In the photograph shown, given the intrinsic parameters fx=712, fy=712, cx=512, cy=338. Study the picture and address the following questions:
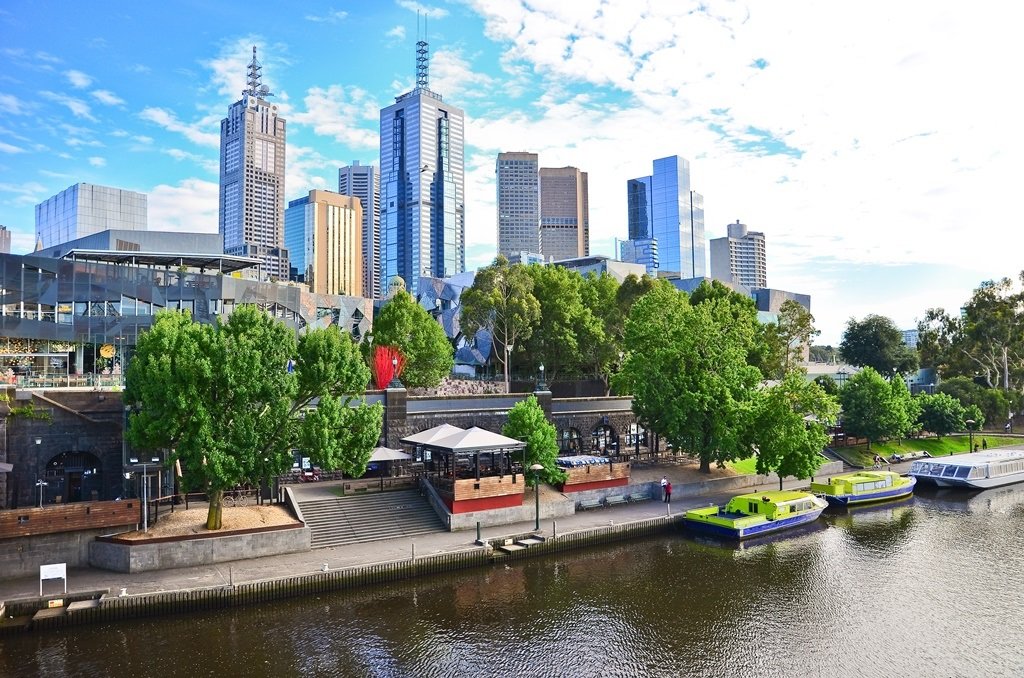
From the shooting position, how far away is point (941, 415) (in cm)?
6700

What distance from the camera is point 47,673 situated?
2025 cm

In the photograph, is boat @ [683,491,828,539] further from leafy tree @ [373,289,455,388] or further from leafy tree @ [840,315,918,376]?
leafy tree @ [840,315,918,376]

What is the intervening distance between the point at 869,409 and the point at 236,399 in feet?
169

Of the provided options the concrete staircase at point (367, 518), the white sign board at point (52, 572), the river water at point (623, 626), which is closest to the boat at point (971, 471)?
the river water at point (623, 626)

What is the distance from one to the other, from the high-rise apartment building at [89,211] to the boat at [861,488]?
4946 inches

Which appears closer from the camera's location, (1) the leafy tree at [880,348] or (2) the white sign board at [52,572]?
(2) the white sign board at [52,572]

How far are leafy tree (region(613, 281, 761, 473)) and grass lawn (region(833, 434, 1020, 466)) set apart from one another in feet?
57.8

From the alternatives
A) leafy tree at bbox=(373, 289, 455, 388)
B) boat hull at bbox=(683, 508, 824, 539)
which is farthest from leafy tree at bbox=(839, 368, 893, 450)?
leafy tree at bbox=(373, 289, 455, 388)

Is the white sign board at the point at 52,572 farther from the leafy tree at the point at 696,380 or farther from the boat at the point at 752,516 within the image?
the leafy tree at the point at 696,380

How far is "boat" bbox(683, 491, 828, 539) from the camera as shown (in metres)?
36.2

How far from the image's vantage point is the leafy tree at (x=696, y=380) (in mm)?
43219

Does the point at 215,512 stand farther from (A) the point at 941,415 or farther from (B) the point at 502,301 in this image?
(A) the point at 941,415

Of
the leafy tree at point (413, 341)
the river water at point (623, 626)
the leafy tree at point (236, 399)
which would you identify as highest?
the leafy tree at point (413, 341)

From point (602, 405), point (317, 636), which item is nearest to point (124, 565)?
point (317, 636)
